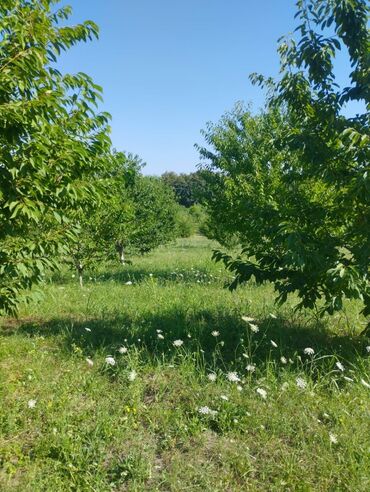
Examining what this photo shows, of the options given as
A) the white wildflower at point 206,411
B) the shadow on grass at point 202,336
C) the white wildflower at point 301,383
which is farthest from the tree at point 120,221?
the white wildflower at point 301,383

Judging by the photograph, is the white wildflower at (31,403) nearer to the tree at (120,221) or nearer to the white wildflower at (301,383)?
the tree at (120,221)

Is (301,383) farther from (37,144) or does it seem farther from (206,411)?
(37,144)

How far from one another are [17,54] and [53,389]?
10.0 feet

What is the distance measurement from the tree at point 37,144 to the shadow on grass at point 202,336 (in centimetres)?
140

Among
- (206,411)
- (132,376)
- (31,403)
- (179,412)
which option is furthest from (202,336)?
(31,403)

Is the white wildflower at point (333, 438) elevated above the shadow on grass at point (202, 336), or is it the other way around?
the shadow on grass at point (202, 336)

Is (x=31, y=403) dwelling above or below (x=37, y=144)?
below

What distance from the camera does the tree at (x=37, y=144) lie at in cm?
339

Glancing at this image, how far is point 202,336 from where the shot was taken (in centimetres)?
515

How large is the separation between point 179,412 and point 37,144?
8.39 ft

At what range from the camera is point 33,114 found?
339 cm

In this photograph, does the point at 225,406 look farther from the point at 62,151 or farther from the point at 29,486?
the point at 62,151

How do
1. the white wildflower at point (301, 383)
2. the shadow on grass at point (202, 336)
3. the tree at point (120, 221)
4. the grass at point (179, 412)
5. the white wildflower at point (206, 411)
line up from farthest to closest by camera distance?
1. the tree at point (120, 221)
2. the shadow on grass at point (202, 336)
3. the white wildflower at point (301, 383)
4. the white wildflower at point (206, 411)
5. the grass at point (179, 412)

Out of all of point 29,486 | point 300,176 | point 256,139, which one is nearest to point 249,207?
point 300,176
